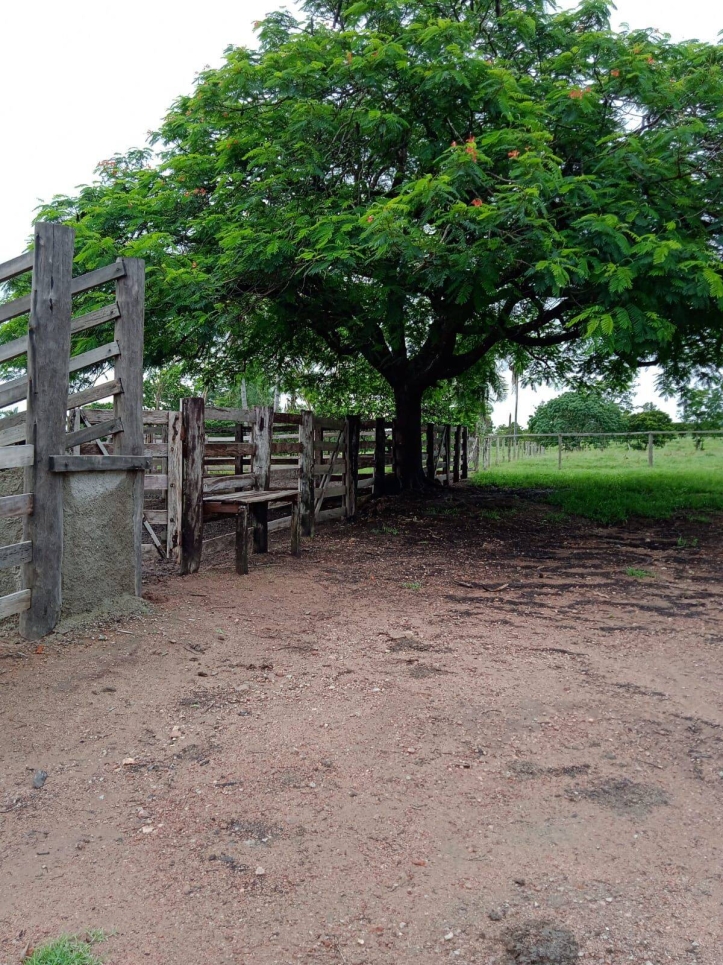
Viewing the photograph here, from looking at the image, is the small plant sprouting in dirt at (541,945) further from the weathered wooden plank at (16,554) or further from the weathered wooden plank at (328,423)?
the weathered wooden plank at (328,423)

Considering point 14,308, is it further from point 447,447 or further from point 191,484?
point 447,447

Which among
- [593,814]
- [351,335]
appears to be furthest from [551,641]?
[351,335]

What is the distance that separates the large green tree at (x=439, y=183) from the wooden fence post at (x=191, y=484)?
2.31m

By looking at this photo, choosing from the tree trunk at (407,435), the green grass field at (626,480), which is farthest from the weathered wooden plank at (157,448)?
the green grass field at (626,480)

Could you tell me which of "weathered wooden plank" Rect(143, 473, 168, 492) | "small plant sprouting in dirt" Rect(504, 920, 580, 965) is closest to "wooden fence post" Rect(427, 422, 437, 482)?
"weathered wooden plank" Rect(143, 473, 168, 492)

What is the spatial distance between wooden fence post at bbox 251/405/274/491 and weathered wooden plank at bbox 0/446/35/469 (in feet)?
14.9

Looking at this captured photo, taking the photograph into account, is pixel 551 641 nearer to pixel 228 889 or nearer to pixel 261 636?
pixel 261 636

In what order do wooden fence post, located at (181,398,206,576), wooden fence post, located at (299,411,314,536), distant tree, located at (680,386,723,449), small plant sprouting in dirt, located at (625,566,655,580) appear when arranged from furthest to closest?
distant tree, located at (680,386,723,449), wooden fence post, located at (299,411,314,536), small plant sprouting in dirt, located at (625,566,655,580), wooden fence post, located at (181,398,206,576)

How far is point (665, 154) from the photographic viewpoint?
30.1 ft

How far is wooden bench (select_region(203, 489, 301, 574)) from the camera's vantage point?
26.9 feet

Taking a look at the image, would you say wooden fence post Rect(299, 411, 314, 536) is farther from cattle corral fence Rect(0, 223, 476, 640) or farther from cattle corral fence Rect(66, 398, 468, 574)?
cattle corral fence Rect(0, 223, 476, 640)

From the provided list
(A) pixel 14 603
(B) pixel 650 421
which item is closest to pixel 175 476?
(A) pixel 14 603

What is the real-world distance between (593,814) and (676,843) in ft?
1.16

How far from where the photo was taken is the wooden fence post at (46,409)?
5.26 m
